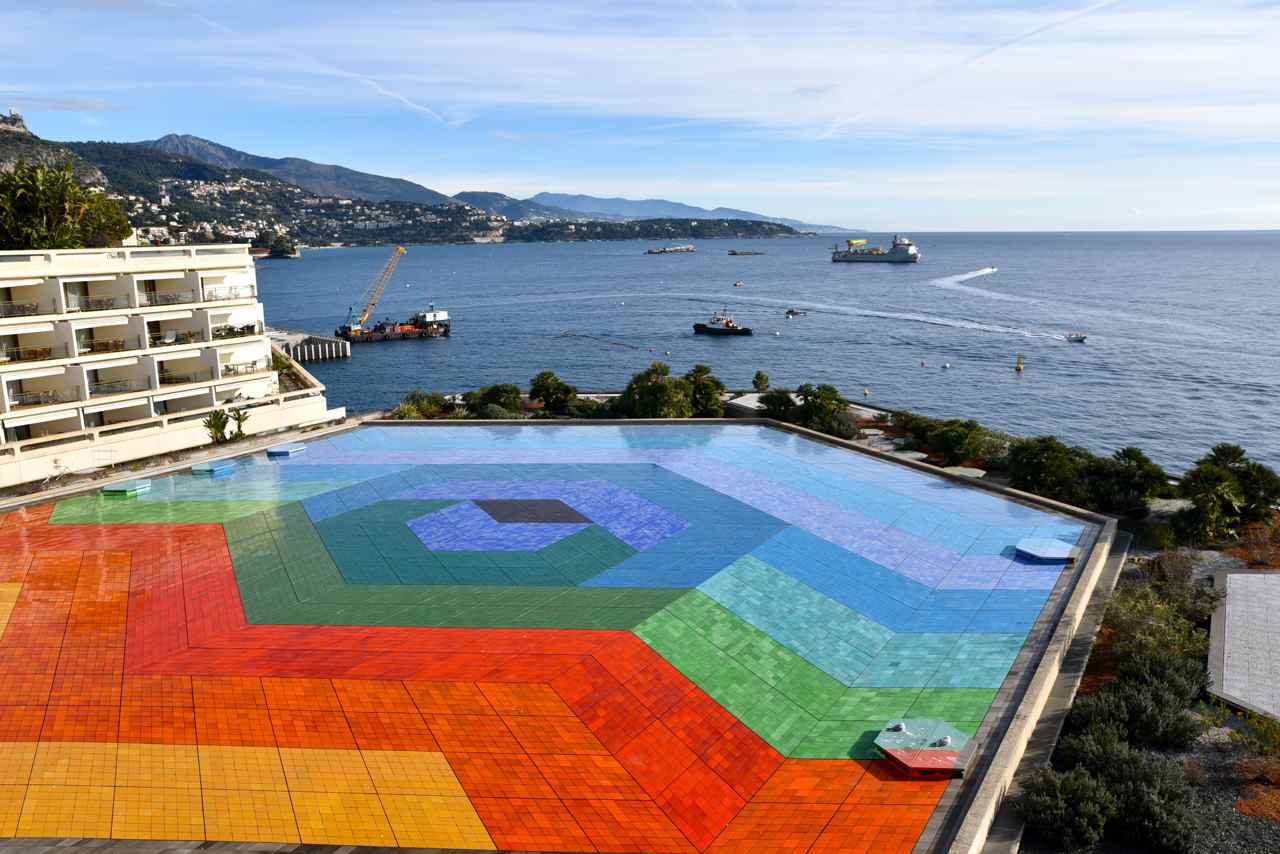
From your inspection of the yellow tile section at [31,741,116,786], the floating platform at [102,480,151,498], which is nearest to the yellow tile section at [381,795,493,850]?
the yellow tile section at [31,741,116,786]

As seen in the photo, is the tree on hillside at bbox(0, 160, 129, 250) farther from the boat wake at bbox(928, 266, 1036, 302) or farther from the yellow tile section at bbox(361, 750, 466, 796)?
the boat wake at bbox(928, 266, 1036, 302)

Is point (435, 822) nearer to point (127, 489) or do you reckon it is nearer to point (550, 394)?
point (127, 489)

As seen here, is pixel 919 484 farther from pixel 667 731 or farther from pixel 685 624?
pixel 667 731

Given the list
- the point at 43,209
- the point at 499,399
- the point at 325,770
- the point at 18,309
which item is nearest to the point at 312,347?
the point at 43,209

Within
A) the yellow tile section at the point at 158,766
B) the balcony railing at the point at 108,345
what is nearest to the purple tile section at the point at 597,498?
the yellow tile section at the point at 158,766

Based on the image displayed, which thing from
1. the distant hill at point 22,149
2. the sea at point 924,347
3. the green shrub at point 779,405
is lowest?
the sea at point 924,347

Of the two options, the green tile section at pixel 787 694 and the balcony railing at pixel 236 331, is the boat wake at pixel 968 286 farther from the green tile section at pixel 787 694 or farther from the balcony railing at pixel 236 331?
the green tile section at pixel 787 694
